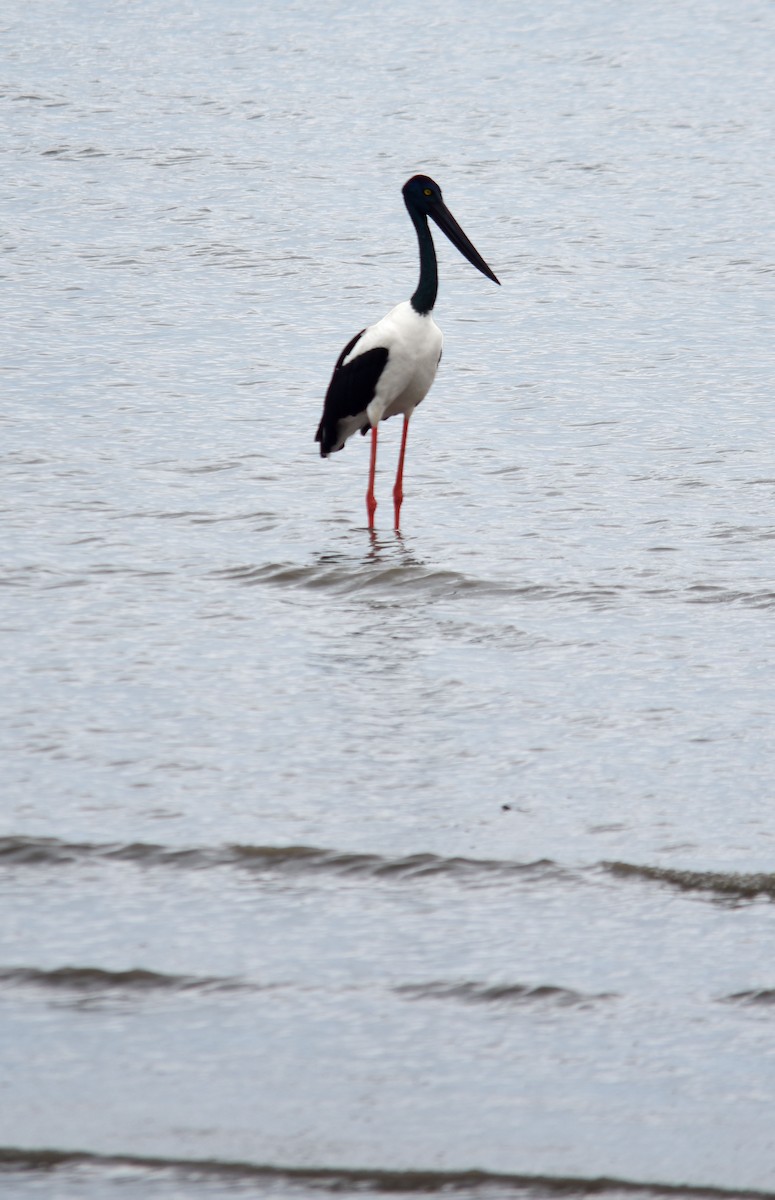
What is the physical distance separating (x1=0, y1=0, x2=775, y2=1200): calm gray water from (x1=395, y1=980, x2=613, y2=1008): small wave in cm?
1

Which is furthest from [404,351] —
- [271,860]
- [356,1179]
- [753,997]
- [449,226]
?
[356,1179]

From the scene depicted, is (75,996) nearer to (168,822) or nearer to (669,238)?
(168,822)

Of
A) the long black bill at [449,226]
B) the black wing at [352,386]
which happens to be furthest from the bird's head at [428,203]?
the black wing at [352,386]

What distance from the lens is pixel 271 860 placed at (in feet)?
17.0

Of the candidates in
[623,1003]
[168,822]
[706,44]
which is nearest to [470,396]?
[168,822]

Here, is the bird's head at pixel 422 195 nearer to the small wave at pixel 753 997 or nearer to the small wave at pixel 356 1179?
the small wave at pixel 753 997

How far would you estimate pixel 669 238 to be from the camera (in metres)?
17.2

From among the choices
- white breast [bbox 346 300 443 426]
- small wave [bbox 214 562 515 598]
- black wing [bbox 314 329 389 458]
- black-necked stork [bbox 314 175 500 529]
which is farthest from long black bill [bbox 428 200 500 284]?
small wave [bbox 214 562 515 598]

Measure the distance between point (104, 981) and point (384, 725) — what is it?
6.89ft

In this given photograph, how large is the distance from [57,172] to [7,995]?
16753 mm

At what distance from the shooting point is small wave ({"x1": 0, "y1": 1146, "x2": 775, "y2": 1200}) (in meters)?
3.59

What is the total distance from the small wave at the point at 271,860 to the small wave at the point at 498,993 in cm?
65

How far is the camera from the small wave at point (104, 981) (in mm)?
4355

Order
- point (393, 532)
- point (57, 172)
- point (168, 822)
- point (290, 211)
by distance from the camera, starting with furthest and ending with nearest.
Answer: point (57, 172), point (290, 211), point (393, 532), point (168, 822)
